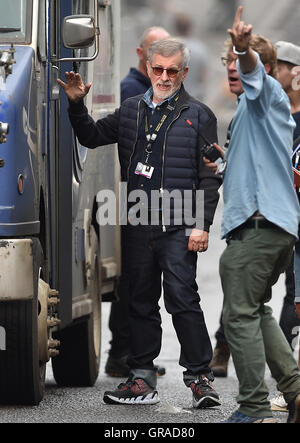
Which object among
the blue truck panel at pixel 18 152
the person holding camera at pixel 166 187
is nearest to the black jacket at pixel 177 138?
the person holding camera at pixel 166 187

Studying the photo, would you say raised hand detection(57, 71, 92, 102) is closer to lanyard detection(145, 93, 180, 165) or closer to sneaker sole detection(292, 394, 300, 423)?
lanyard detection(145, 93, 180, 165)

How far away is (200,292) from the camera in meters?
16.0

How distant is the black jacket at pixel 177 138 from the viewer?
8.52 meters

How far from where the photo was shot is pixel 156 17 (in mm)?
33500

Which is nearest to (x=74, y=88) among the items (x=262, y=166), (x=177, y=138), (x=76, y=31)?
(x=76, y=31)

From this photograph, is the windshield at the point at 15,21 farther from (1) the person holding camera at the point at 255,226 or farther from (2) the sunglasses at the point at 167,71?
(1) the person holding camera at the point at 255,226

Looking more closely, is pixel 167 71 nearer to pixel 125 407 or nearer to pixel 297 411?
pixel 125 407

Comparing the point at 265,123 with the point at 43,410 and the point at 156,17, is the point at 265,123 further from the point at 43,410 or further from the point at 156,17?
the point at 156,17

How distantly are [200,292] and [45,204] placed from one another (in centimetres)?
769

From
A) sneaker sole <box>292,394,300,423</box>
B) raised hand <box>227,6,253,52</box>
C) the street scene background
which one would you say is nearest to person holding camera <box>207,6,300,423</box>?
sneaker sole <box>292,394,300,423</box>

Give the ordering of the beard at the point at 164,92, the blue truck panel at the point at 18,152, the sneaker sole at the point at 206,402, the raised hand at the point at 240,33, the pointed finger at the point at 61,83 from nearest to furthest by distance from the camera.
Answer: the raised hand at the point at 240,33
the blue truck panel at the point at 18,152
the pointed finger at the point at 61,83
the sneaker sole at the point at 206,402
the beard at the point at 164,92

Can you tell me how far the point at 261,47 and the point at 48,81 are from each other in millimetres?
1132

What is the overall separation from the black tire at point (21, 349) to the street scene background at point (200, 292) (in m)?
0.11
